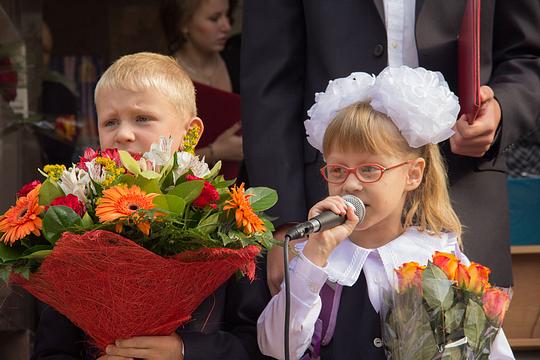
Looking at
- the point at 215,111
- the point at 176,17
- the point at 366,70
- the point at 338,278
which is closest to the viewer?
the point at 338,278

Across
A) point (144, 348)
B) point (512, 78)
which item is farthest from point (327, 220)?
point (512, 78)

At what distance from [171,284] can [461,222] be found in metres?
1.04

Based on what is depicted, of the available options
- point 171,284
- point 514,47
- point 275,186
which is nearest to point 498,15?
point 514,47

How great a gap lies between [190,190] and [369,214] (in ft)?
1.85

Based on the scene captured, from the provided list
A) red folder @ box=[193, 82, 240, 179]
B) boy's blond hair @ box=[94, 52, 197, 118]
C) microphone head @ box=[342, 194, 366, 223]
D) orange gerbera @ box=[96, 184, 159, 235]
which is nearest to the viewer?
orange gerbera @ box=[96, 184, 159, 235]

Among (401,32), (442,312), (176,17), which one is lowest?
(442,312)

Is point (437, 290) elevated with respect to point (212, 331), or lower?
elevated

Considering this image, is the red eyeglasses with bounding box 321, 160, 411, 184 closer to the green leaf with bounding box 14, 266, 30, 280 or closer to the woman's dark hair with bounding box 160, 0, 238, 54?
the green leaf with bounding box 14, 266, 30, 280

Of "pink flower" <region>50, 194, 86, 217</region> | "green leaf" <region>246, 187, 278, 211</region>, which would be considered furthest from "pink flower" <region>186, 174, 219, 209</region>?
"pink flower" <region>50, 194, 86, 217</region>

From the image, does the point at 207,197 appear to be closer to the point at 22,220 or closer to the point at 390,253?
the point at 22,220

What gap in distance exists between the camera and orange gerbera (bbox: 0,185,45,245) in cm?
224

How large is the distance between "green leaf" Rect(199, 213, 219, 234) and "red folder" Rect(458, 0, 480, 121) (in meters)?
0.86

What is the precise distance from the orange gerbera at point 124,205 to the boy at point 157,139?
449 mm

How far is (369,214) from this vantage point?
2.67m
